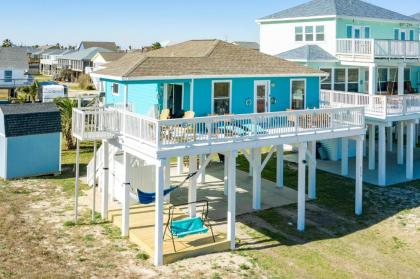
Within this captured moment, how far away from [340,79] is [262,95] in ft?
34.3

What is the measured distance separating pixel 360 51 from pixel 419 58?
151 inches

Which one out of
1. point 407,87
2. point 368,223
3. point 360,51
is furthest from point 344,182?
point 407,87

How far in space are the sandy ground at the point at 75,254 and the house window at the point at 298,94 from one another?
6.86 metres

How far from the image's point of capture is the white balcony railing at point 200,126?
13.0 m

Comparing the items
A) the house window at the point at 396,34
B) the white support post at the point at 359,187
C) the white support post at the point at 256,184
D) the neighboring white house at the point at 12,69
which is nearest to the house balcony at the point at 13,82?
the neighboring white house at the point at 12,69

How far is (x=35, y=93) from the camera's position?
48.4 metres

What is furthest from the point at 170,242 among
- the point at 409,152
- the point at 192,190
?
the point at 409,152

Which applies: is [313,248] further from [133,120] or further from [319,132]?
[133,120]

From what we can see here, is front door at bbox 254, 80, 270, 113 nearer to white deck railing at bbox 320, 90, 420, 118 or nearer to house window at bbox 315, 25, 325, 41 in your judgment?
white deck railing at bbox 320, 90, 420, 118

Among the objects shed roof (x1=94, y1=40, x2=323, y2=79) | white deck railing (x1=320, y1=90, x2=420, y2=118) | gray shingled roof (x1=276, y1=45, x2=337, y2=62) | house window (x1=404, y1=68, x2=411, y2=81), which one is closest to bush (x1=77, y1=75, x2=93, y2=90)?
gray shingled roof (x1=276, y1=45, x2=337, y2=62)

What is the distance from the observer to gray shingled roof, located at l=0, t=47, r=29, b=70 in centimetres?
5760

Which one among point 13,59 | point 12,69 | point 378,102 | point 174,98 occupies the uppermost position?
point 13,59

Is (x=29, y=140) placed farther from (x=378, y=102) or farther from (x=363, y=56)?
(x=363, y=56)

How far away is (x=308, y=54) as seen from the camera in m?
25.9
